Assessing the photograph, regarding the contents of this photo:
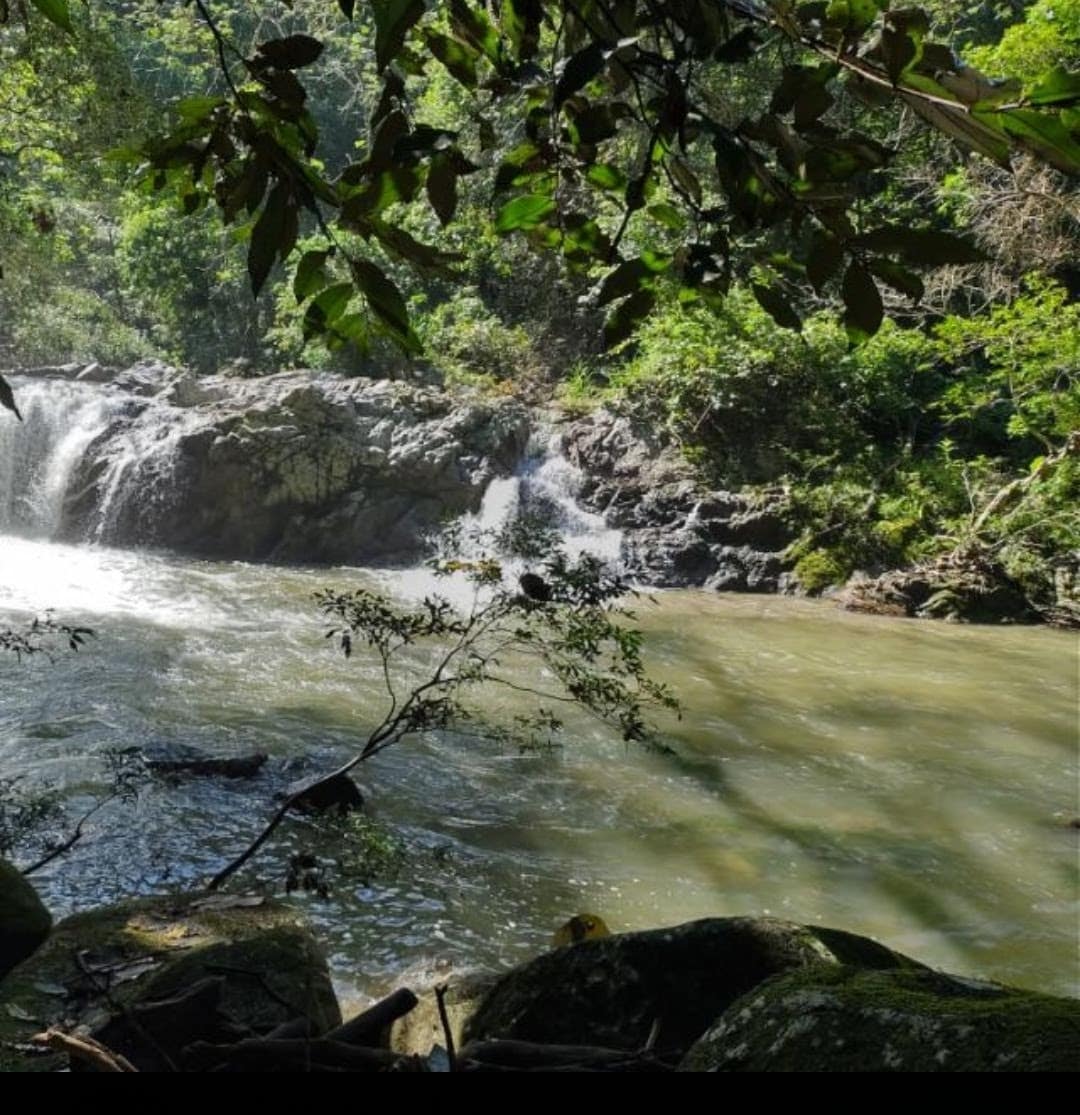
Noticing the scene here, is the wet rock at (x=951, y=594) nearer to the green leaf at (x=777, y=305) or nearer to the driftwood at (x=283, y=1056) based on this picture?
the driftwood at (x=283, y=1056)

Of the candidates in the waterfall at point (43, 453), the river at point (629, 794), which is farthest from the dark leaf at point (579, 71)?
the waterfall at point (43, 453)

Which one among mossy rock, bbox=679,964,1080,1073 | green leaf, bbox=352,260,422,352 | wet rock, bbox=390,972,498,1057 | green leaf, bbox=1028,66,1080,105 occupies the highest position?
green leaf, bbox=1028,66,1080,105

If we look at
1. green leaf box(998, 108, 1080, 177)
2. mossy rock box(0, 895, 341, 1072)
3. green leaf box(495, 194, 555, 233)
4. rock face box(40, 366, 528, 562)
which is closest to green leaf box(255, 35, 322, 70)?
green leaf box(495, 194, 555, 233)

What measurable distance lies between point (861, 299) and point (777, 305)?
0.16m

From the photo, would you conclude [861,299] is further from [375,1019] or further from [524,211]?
[375,1019]

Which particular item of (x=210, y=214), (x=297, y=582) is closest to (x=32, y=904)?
(x=297, y=582)

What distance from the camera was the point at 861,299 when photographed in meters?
1.03

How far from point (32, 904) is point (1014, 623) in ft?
40.0

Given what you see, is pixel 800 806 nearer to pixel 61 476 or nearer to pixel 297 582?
pixel 297 582

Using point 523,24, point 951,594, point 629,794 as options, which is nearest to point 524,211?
point 523,24

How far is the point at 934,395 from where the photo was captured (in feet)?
54.4

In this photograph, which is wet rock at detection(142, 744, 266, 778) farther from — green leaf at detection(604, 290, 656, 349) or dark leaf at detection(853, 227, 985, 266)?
dark leaf at detection(853, 227, 985, 266)

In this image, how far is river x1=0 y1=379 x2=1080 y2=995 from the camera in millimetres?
5066

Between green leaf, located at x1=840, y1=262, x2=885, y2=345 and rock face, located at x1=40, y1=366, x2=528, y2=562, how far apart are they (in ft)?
45.4
